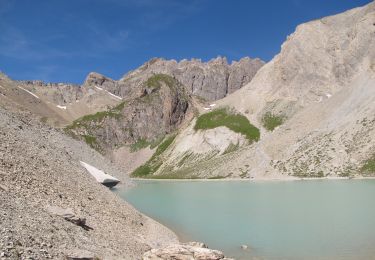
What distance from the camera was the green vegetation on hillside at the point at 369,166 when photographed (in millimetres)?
122750

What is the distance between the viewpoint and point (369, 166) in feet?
409

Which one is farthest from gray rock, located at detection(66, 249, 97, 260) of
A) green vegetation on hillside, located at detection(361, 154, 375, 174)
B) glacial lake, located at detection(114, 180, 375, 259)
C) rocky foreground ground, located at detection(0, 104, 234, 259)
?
green vegetation on hillside, located at detection(361, 154, 375, 174)

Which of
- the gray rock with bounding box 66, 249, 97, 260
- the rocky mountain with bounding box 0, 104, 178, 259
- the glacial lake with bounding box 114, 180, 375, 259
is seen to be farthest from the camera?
the glacial lake with bounding box 114, 180, 375, 259

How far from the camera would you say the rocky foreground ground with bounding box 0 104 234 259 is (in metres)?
22.6

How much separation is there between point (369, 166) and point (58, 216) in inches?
4465

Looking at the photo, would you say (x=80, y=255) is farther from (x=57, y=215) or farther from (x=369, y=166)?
(x=369, y=166)

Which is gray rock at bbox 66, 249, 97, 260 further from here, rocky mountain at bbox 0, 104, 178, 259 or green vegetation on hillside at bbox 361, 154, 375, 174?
green vegetation on hillside at bbox 361, 154, 375, 174

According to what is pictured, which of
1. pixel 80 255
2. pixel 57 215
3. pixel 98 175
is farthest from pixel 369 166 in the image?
pixel 80 255

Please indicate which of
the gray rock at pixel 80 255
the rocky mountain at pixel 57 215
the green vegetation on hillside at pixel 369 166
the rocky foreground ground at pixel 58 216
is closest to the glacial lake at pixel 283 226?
the rocky foreground ground at pixel 58 216

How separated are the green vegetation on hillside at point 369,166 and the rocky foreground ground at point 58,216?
9543 cm

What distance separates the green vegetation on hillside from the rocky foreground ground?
95428mm

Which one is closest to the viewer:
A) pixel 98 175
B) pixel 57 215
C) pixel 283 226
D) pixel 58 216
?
pixel 58 216

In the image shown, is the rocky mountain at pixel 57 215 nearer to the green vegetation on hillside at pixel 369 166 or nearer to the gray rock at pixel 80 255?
the gray rock at pixel 80 255

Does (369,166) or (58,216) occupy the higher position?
(369,166)
